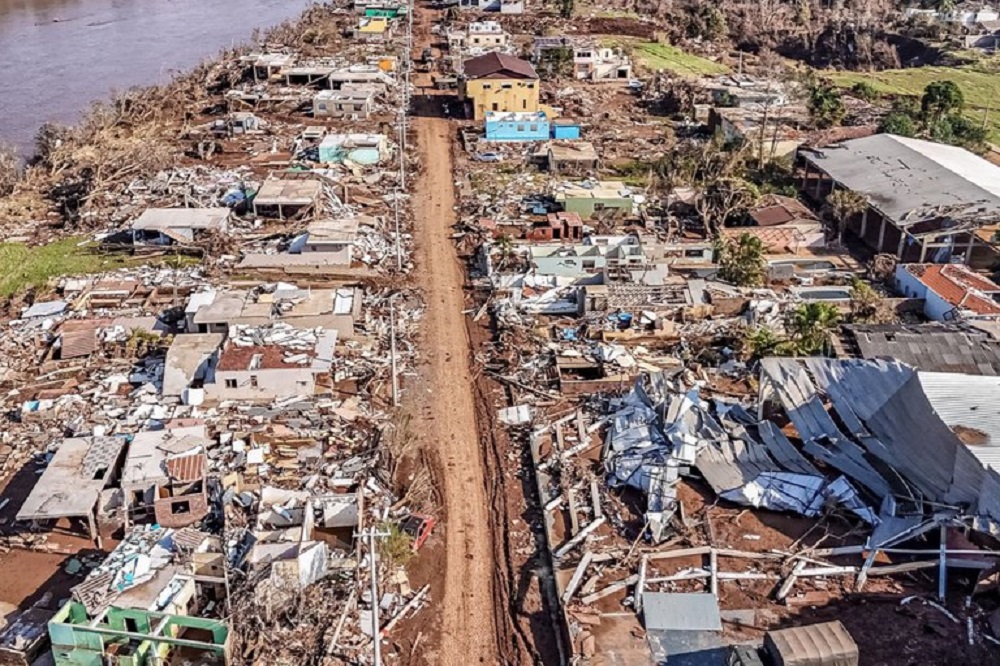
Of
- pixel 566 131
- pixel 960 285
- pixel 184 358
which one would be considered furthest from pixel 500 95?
pixel 184 358

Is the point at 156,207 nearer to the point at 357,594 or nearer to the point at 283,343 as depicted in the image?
the point at 283,343

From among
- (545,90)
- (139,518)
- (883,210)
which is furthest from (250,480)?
(545,90)

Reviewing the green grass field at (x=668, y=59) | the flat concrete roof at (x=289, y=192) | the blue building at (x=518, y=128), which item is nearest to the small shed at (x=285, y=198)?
the flat concrete roof at (x=289, y=192)

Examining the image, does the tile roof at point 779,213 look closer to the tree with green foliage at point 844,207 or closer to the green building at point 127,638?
the tree with green foliage at point 844,207

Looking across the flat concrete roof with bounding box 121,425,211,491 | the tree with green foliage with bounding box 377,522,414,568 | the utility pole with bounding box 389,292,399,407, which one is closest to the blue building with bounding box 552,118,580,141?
the utility pole with bounding box 389,292,399,407

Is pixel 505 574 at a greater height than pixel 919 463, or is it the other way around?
pixel 919 463

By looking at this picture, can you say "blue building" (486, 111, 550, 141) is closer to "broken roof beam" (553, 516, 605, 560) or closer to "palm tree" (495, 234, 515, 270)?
"palm tree" (495, 234, 515, 270)

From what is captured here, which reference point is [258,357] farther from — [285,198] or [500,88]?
[500,88]
